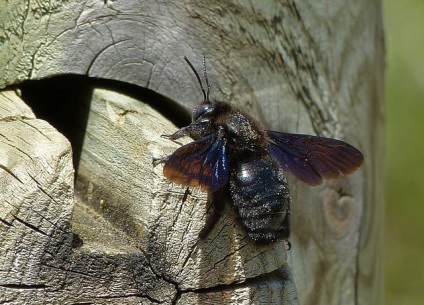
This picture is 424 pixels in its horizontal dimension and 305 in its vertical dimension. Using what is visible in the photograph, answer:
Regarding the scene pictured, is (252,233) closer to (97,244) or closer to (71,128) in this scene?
(97,244)

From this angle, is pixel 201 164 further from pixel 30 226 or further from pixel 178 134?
pixel 30 226

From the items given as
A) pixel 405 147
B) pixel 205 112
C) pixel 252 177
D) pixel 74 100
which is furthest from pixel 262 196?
pixel 405 147

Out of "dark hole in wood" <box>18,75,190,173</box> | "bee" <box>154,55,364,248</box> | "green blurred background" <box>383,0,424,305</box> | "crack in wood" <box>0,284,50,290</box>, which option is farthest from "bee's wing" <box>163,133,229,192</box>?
"green blurred background" <box>383,0,424,305</box>

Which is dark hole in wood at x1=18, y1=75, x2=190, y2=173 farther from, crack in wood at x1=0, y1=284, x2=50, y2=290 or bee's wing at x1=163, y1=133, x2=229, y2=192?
crack in wood at x1=0, y1=284, x2=50, y2=290

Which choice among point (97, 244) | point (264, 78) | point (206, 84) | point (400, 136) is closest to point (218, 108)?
point (206, 84)

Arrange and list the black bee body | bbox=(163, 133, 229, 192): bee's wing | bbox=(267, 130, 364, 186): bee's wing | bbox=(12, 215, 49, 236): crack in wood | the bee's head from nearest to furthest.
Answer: bbox=(12, 215, 49, 236): crack in wood → bbox=(163, 133, 229, 192): bee's wing → the black bee body → the bee's head → bbox=(267, 130, 364, 186): bee's wing

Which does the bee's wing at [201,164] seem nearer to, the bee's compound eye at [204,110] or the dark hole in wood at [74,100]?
the bee's compound eye at [204,110]

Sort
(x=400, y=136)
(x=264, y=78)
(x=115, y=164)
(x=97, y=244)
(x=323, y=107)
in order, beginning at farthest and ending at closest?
(x=400, y=136), (x=323, y=107), (x=264, y=78), (x=115, y=164), (x=97, y=244)
